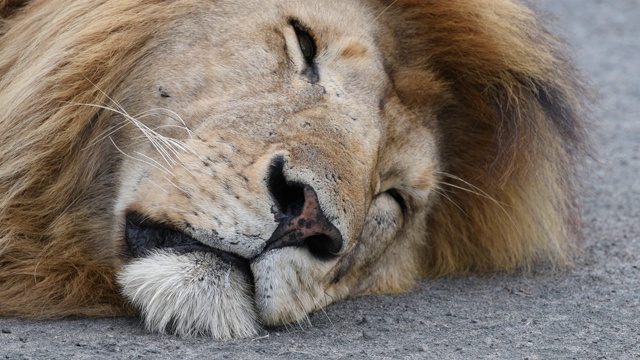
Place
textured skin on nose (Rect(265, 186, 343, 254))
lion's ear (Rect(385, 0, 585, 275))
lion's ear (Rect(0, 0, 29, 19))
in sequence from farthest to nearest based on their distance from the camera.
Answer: lion's ear (Rect(385, 0, 585, 275))
lion's ear (Rect(0, 0, 29, 19))
textured skin on nose (Rect(265, 186, 343, 254))

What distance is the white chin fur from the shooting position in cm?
229

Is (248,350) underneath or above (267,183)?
underneath

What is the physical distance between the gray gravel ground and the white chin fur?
0.11ft

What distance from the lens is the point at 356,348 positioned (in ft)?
8.13

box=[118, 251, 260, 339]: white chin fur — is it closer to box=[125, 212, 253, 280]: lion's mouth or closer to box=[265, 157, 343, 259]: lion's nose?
box=[125, 212, 253, 280]: lion's mouth

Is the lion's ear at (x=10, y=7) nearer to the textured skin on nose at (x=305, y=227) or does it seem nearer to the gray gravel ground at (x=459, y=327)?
the gray gravel ground at (x=459, y=327)

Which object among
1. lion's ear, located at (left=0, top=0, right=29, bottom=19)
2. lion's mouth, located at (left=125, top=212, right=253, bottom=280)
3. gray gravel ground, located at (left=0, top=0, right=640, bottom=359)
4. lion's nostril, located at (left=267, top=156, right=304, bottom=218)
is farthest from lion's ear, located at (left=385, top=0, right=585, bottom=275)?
lion's ear, located at (left=0, top=0, right=29, bottom=19)

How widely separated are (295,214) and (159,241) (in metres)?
0.32

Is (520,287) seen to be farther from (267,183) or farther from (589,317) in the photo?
(267,183)

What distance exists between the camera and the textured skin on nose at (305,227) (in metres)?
2.28

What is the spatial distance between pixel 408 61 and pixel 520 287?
781 mm

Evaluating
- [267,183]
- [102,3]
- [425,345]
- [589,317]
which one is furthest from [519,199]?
[102,3]

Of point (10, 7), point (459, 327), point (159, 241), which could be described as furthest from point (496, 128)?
point (10, 7)

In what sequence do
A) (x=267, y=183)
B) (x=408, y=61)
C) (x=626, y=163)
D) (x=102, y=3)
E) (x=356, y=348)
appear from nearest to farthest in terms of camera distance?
(x=267, y=183) < (x=356, y=348) < (x=102, y=3) < (x=408, y=61) < (x=626, y=163)
